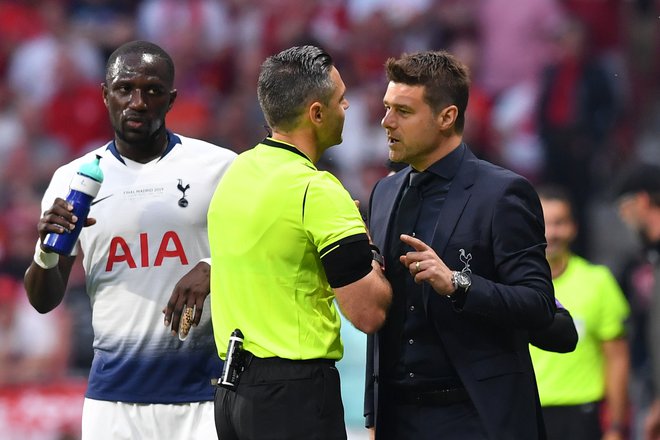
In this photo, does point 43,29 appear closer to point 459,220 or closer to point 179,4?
point 179,4

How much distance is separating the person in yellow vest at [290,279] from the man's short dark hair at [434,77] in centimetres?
29

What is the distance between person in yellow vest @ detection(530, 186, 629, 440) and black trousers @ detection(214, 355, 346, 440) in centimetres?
288

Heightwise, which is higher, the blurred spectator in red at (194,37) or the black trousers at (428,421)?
the blurred spectator in red at (194,37)

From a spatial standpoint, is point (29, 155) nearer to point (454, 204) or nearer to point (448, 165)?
point (448, 165)

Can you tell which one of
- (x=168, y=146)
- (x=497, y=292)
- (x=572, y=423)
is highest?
(x=168, y=146)

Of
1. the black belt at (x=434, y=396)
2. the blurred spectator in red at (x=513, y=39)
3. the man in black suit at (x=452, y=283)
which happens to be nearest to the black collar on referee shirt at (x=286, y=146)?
the man in black suit at (x=452, y=283)

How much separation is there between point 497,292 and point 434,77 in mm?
805

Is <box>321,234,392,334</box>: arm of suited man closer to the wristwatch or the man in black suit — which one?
the man in black suit

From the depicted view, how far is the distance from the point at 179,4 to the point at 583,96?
356 cm

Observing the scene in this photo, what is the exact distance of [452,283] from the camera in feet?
13.4

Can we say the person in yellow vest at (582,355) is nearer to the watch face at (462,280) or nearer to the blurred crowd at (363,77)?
the watch face at (462,280)

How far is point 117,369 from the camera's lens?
4.96 meters

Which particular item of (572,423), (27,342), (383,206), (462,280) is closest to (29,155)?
(27,342)

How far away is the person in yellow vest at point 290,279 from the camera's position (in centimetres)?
409
